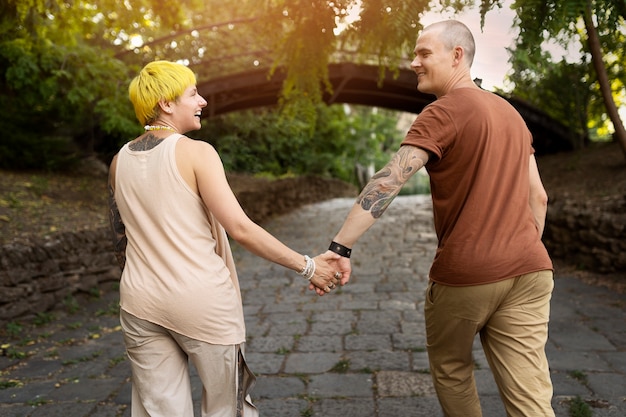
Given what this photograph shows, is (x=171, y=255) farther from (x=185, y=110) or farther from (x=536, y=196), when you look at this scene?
(x=536, y=196)

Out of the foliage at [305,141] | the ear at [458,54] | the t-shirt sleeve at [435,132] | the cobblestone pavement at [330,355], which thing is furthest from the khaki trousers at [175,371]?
the foliage at [305,141]

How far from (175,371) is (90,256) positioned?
546cm

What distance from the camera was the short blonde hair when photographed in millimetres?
2482

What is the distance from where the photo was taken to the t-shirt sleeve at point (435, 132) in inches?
99.4

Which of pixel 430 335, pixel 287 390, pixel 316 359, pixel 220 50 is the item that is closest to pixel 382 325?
pixel 316 359

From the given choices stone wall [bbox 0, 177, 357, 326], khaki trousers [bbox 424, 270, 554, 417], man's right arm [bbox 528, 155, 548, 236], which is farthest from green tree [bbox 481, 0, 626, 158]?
stone wall [bbox 0, 177, 357, 326]

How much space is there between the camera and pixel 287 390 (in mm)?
4520

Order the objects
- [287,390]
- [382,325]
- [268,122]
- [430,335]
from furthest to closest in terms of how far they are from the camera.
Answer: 1. [268,122]
2. [382,325]
3. [287,390]
4. [430,335]

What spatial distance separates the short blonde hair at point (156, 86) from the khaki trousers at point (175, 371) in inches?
31.7

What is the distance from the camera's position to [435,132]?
2.53 metres

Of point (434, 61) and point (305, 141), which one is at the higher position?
point (434, 61)

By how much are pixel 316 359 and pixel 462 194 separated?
9.80 feet

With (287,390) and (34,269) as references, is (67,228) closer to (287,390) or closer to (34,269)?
(34,269)

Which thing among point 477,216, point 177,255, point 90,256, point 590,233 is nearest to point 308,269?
point 177,255
